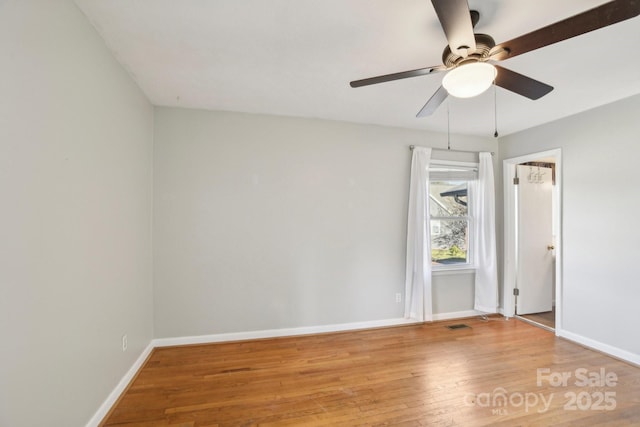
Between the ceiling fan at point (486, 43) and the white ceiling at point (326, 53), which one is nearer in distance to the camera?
the ceiling fan at point (486, 43)

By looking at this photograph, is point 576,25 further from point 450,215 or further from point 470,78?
point 450,215

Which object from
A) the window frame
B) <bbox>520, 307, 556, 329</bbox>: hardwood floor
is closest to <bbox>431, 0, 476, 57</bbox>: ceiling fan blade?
the window frame

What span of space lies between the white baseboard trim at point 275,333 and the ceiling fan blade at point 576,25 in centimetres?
298

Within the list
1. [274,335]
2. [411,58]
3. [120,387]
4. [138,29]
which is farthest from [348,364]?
[138,29]

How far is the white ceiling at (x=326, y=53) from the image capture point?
1.51 meters

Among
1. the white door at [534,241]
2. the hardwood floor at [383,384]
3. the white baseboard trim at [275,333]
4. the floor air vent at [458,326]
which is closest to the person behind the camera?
the hardwood floor at [383,384]

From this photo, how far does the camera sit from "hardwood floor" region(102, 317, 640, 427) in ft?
6.01

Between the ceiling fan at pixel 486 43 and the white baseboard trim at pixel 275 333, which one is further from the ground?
the ceiling fan at pixel 486 43

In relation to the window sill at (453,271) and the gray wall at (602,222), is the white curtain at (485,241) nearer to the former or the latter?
the window sill at (453,271)

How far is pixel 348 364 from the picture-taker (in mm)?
2506

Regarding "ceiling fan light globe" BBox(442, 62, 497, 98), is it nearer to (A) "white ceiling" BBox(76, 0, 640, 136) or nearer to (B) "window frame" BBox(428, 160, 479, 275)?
(A) "white ceiling" BBox(76, 0, 640, 136)

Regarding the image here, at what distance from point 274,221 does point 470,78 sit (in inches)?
90.4

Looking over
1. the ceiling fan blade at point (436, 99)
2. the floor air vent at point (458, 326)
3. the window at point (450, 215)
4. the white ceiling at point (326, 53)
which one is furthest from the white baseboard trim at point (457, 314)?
the ceiling fan blade at point (436, 99)

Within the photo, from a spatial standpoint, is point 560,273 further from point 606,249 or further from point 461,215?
point 461,215
